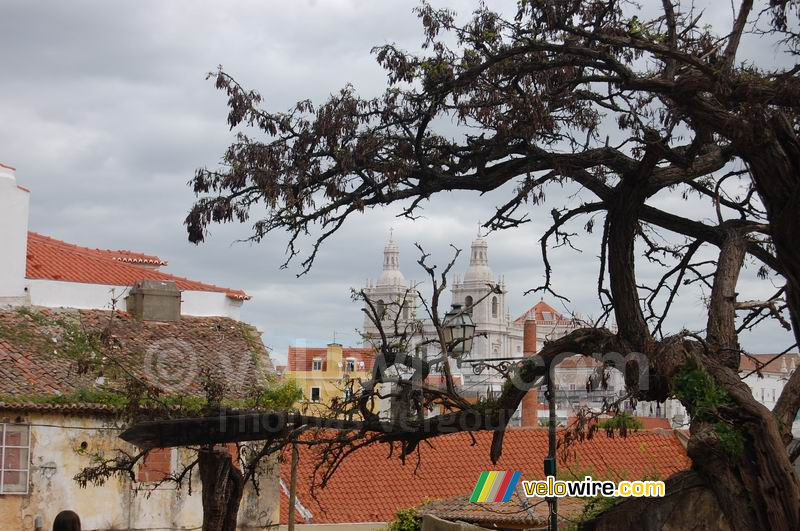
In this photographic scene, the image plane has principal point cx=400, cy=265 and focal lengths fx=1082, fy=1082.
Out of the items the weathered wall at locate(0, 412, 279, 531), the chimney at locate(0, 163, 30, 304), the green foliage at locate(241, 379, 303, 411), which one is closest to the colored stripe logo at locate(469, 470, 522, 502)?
the green foliage at locate(241, 379, 303, 411)

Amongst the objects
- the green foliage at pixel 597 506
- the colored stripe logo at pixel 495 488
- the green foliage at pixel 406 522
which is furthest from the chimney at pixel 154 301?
the green foliage at pixel 597 506

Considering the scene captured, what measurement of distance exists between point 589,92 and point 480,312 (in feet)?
554

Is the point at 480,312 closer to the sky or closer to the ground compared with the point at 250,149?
closer to the sky

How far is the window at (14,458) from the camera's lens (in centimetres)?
1886

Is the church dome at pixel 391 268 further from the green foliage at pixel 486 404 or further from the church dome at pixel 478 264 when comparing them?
the green foliage at pixel 486 404

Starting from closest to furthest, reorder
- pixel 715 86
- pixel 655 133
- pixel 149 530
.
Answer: pixel 715 86 → pixel 655 133 → pixel 149 530

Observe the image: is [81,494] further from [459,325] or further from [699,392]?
[699,392]

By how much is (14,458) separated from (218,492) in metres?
9.41

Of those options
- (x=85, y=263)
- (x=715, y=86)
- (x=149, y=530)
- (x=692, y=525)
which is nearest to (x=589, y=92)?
(x=715, y=86)

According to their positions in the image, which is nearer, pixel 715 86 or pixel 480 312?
pixel 715 86

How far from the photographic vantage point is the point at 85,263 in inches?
989

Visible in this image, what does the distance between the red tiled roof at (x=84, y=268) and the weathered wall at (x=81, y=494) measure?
4.32m

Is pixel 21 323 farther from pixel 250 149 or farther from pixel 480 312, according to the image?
pixel 480 312

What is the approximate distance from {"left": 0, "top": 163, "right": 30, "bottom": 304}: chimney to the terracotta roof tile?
1.59 ft
